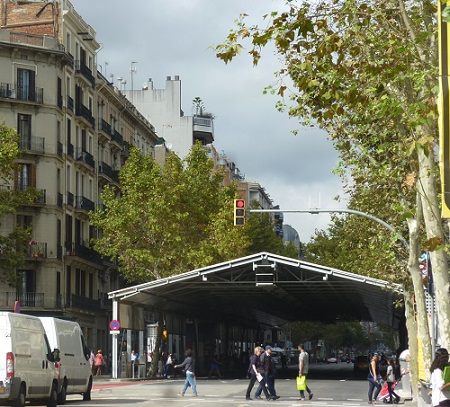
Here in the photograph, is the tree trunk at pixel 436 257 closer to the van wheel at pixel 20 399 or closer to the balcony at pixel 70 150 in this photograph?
the van wheel at pixel 20 399

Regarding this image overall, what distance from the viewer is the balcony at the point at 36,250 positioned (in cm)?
6262

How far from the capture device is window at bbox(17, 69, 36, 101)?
64.1m

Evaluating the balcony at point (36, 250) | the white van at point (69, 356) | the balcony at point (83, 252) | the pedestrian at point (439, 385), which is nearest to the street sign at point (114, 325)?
the balcony at point (36, 250)

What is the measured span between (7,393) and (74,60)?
156 feet

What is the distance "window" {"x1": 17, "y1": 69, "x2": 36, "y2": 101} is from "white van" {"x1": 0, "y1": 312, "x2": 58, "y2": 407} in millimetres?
38382

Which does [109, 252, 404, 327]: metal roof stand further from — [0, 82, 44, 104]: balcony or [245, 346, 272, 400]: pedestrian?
[0, 82, 44, 104]: balcony

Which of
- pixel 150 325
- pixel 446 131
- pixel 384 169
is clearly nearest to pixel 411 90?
pixel 384 169

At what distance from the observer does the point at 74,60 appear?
68.9 metres

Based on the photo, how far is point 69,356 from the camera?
31141 mm

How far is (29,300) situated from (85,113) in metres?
13.4

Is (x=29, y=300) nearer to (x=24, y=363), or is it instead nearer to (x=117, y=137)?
(x=117, y=137)

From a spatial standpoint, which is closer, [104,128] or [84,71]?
[84,71]

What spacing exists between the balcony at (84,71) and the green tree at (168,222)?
7.31 m

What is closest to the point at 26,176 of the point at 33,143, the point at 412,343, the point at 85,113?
the point at 33,143
